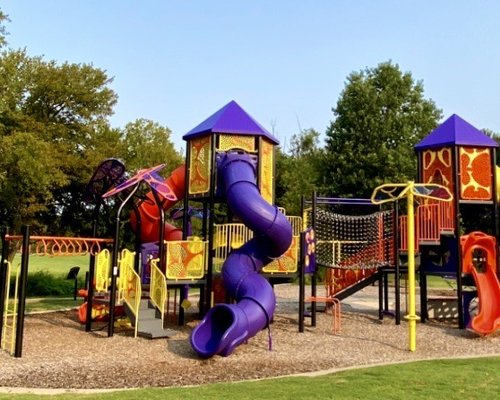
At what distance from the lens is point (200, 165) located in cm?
1408

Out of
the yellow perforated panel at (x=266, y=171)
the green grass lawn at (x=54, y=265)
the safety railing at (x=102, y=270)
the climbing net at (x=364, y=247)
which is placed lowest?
the green grass lawn at (x=54, y=265)

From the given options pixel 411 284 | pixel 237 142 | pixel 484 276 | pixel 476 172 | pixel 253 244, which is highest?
pixel 237 142

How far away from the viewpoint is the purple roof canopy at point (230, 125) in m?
13.8

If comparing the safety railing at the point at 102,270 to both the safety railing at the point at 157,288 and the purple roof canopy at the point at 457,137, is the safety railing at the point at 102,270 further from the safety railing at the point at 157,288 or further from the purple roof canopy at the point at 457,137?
the purple roof canopy at the point at 457,137

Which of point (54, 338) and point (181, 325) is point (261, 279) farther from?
point (54, 338)

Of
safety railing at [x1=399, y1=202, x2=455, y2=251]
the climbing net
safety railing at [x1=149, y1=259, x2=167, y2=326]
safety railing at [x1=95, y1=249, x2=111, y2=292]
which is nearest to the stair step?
safety railing at [x1=149, y1=259, x2=167, y2=326]

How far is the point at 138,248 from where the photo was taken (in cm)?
1452

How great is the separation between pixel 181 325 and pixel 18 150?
823cm

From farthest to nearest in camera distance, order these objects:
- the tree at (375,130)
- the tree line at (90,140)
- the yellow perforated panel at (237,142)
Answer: the tree at (375,130) → the tree line at (90,140) → the yellow perforated panel at (237,142)

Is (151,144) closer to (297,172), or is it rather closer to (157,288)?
(297,172)

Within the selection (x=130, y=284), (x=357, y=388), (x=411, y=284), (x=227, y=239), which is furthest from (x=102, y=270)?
(x=357, y=388)

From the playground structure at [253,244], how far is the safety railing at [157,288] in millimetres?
23

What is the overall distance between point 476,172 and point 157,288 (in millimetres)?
9107

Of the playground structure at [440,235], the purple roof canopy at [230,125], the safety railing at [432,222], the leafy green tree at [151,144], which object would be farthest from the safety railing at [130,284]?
the leafy green tree at [151,144]
